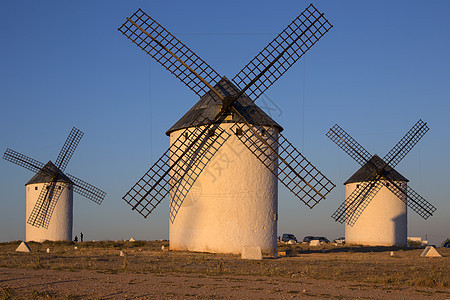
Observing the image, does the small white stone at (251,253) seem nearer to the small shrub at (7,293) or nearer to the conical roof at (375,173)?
the small shrub at (7,293)

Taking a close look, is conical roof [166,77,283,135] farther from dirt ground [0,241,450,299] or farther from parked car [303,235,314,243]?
parked car [303,235,314,243]

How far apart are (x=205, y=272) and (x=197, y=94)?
10179 mm

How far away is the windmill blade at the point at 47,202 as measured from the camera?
42.9 m

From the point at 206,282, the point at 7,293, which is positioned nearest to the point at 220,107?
the point at 206,282

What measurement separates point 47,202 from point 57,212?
111 centimetres

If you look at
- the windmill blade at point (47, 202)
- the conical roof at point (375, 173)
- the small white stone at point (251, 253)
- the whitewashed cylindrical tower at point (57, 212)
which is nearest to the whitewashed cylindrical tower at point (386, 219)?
the conical roof at point (375, 173)

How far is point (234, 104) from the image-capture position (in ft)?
80.1

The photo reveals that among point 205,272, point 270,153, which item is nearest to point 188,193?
point 270,153

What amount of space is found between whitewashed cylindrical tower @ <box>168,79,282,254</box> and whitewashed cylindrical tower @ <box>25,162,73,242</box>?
20944mm

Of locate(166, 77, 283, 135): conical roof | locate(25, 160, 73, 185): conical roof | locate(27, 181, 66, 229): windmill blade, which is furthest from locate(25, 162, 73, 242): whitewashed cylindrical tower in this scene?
locate(166, 77, 283, 135): conical roof

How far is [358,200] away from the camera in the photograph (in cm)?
4322

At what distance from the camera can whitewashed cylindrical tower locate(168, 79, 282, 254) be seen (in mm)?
24734

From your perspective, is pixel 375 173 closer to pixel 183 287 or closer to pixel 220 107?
pixel 220 107

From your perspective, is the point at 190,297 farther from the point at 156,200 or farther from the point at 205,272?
the point at 156,200
